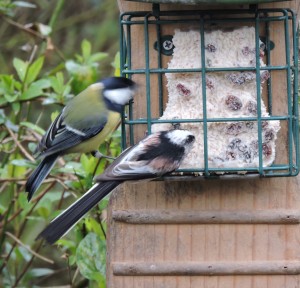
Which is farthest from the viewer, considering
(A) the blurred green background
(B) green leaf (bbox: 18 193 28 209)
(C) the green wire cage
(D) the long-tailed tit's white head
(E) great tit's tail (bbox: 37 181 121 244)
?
(B) green leaf (bbox: 18 193 28 209)

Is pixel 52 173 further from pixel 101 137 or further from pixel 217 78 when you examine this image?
pixel 217 78

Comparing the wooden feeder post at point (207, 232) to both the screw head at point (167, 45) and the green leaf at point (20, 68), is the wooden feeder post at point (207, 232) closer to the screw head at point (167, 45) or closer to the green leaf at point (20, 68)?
the screw head at point (167, 45)

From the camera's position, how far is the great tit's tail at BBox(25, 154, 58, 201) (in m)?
3.49

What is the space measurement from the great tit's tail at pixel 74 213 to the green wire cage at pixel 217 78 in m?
0.32

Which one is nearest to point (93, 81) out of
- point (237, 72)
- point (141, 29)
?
point (141, 29)

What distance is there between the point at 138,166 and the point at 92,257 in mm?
474

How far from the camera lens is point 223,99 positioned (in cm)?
346

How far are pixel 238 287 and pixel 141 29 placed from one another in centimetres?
110

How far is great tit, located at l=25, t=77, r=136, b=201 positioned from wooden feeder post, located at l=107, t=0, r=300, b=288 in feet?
0.74

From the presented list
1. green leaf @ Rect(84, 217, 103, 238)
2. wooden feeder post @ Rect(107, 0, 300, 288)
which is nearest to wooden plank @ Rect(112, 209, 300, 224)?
wooden feeder post @ Rect(107, 0, 300, 288)

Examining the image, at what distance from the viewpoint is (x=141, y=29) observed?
354 cm

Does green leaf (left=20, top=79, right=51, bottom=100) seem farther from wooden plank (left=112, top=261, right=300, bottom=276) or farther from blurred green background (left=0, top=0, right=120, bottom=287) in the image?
wooden plank (left=112, top=261, right=300, bottom=276)

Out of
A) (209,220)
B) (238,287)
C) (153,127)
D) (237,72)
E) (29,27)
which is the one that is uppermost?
(29,27)

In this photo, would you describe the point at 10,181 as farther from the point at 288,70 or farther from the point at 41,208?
the point at 288,70
